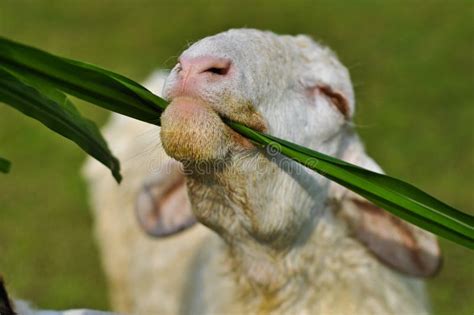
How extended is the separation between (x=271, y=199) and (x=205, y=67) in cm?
73

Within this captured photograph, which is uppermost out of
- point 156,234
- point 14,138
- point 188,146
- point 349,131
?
point 188,146

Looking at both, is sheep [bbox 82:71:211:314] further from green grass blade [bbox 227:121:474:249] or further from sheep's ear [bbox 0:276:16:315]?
sheep's ear [bbox 0:276:16:315]

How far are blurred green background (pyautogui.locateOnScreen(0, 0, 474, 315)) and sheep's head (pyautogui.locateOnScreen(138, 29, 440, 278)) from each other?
65 cm

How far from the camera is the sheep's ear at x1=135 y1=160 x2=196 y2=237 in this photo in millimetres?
4203

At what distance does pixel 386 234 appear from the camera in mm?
4008

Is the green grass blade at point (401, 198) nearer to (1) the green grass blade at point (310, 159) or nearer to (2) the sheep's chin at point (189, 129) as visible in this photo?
(1) the green grass blade at point (310, 159)

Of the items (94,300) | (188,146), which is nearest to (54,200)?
(94,300)

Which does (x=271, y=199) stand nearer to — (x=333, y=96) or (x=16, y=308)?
(x=333, y=96)

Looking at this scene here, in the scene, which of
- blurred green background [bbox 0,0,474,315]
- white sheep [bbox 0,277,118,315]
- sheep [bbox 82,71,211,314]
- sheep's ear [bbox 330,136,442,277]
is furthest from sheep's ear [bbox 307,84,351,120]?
white sheep [bbox 0,277,118,315]

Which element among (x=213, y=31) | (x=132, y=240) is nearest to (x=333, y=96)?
(x=132, y=240)

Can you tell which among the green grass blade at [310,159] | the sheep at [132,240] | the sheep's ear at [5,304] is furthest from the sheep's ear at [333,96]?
the sheep's ear at [5,304]

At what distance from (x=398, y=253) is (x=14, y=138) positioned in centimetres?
537

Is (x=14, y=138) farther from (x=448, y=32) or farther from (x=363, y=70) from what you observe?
(x=448, y=32)

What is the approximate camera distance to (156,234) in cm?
423
